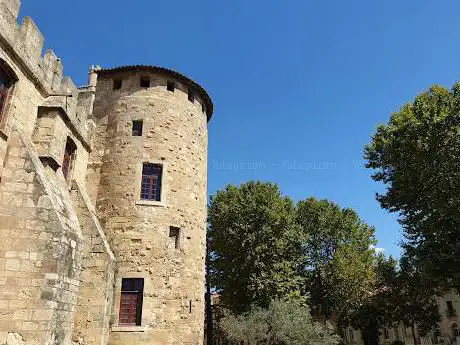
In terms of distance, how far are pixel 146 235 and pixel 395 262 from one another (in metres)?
28.6

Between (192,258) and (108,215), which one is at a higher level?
(108,215)

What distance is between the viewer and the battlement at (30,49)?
9578mm

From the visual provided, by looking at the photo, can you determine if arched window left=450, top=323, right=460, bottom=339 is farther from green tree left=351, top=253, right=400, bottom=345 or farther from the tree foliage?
green tree left=351, top=253, right=400, bottom=345

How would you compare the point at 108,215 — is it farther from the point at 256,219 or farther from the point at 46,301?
the point at 256,219

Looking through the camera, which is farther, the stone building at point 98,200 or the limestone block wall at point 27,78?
the limestone block wall at point 27,78

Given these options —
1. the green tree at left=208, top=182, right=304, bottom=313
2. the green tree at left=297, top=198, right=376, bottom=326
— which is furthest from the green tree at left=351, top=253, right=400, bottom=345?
the green tree at left=208, top=182, right=304, bottom=313

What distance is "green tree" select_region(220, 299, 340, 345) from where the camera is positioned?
19094mm

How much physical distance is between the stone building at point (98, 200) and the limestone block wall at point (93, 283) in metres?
0.03

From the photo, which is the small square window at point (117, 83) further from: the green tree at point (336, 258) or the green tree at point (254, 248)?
the green tree at point (336, 258)

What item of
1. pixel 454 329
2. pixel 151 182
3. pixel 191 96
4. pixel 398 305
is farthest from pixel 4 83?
pixel 454 329

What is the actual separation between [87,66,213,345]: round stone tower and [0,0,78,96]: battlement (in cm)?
329

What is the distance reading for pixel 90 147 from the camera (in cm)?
1512

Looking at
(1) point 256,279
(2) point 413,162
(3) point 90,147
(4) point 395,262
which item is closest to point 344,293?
(1) point 256,279

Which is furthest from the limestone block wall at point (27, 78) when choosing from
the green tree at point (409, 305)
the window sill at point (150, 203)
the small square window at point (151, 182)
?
the green tree at point (409, 305)
